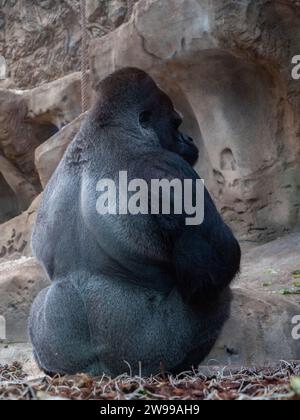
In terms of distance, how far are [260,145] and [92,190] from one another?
2819 mm

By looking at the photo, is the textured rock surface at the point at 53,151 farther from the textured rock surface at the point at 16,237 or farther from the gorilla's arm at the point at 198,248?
the gorilla's arm at the point at 198,248

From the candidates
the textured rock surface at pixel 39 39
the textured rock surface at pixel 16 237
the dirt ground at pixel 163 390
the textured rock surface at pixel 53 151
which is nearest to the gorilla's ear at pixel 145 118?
the dirt ground at pixel 163 390

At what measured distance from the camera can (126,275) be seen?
2.79 metres

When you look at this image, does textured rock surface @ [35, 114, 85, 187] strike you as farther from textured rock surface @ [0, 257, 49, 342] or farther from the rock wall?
textured rock surface @ [0, 257, 49, 342]

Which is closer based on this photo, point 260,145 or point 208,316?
point 208,316

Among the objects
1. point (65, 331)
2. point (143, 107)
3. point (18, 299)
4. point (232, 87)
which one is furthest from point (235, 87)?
point (65, 331)

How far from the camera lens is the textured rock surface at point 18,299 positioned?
176 inches

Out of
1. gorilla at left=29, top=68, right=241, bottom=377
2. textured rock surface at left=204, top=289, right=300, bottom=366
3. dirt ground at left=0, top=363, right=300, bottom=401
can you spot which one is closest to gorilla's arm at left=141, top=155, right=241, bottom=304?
gorilla at left=29, top=68, right=241, bottom=377

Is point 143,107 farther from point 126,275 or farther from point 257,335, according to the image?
point 257,335

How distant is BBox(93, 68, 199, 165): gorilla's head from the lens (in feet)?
9.72

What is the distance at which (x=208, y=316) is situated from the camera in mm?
2844

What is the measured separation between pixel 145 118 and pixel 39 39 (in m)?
6.51
